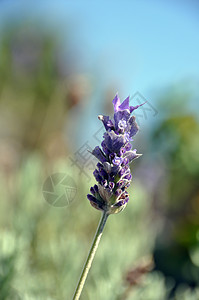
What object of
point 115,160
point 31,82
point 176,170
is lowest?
point 115,160

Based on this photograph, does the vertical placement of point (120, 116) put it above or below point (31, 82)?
below

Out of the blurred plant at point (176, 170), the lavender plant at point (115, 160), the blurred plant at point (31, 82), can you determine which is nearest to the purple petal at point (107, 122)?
the lavender plant at point (115, 160)

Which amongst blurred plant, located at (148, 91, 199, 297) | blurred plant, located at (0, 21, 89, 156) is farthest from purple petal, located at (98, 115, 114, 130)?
blurred plant, located at (0, 21, 89, 156)

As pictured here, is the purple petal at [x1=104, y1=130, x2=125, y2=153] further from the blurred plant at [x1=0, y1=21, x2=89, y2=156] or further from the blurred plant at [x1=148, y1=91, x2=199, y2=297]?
the blurred plant at [x1=0, y1=21, x2=89, y2=156]

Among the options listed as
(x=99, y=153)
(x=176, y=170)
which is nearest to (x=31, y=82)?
(x=176, y=170)

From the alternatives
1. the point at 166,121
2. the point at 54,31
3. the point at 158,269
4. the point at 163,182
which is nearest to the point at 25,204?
the point at 158,269

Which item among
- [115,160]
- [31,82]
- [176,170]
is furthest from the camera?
[31,82]

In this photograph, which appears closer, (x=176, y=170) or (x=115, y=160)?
(x=115, y=160)

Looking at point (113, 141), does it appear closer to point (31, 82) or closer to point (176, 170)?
point (176, 170)

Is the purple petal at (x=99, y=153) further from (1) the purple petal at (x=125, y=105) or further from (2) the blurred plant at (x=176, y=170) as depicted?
(2) the blurred plant at (x=176, y=170)
